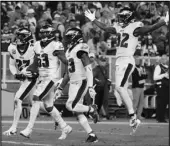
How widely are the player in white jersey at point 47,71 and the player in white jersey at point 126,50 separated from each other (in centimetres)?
130

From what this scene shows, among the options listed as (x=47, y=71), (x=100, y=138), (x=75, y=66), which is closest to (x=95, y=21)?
(x=47, y=71)

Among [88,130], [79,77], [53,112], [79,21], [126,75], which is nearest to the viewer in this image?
[88,130]

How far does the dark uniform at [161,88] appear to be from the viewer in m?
18.4

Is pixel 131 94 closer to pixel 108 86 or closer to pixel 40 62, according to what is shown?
pixel 108 86

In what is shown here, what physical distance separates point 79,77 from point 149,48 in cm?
970

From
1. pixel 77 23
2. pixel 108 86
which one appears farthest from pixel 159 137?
pixel 77 23

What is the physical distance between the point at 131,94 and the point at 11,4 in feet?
17.1

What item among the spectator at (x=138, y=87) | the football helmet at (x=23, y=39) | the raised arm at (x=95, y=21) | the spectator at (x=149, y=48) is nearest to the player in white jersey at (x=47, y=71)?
the football helmet at (x=23, y=39)

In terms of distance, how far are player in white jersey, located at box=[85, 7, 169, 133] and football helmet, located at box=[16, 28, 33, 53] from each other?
1.17 m

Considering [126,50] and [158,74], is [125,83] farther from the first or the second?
[158,74]

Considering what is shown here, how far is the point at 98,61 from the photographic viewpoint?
19234 millimetres

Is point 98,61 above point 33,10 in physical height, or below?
below

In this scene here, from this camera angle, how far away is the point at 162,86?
1864 centimetres

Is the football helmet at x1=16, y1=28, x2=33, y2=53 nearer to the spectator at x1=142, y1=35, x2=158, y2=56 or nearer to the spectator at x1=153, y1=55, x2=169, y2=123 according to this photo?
the spectator at x1=153, y1=55, x2=169, y2=123
